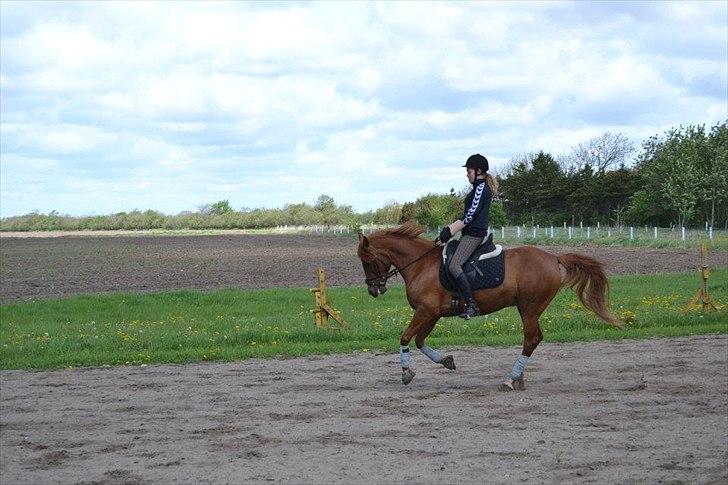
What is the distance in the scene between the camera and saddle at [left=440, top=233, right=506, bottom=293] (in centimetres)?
1314

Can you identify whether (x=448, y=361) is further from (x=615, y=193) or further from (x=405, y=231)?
(x=615, y=193)

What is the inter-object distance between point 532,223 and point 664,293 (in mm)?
69285

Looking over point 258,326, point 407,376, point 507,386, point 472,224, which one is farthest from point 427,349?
point 258,326

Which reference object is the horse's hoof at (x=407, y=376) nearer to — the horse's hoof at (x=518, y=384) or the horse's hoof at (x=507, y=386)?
the horse's hoof at (x=507, y=386)

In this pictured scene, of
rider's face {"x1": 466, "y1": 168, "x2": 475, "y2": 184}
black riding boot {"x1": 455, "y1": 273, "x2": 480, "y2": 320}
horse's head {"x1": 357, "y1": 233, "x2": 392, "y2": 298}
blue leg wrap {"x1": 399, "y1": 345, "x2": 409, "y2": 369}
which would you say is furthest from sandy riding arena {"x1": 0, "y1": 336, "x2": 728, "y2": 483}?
rider's face {"x1": 466, "y1": 168, "x2": 475, "y2": 184}

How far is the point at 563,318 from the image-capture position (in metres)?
21.0

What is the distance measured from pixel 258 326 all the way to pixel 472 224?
860 centimetres

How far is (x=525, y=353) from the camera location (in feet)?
42.9

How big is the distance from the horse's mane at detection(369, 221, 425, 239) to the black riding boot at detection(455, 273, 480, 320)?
1305 millimetres

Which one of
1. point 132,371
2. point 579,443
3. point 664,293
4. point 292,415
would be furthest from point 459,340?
point 664,293

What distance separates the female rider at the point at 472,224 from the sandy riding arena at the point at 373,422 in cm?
143

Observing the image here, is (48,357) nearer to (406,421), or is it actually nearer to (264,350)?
(264,350)

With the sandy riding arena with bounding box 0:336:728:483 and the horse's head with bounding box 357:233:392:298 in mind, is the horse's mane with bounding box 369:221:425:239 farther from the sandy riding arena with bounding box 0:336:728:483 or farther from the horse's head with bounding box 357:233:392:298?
the sandy riding arena with bounding box 0:336:728:483

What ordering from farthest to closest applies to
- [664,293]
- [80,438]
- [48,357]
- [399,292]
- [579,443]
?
[399,292]
[664,293]
[48,357]
[80,438]
[579,443]
